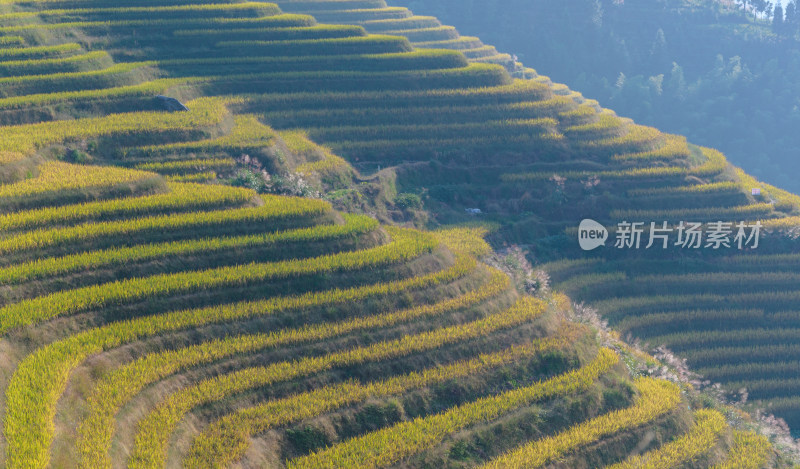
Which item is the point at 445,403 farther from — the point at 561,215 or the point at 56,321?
the point at 561,215

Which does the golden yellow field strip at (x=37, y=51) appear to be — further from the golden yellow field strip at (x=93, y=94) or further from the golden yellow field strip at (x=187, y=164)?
the golden yellow field strip at (x=187, y=164)

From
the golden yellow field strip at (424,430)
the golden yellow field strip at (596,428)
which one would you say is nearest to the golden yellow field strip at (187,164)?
the golden yellow field strip at (424,430)

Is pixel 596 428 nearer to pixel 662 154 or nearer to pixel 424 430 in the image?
pixel 424 430

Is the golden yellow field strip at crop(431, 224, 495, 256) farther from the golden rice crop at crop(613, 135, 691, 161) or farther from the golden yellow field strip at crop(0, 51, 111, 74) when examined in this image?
the golden yellow field strip at crop(0, 51, 111, 74)

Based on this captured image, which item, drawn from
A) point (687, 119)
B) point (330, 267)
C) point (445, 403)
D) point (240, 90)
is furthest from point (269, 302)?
point (687, 119)

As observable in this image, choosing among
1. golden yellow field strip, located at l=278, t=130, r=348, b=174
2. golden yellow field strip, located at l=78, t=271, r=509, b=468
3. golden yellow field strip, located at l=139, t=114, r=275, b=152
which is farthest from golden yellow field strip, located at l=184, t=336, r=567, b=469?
golden yellow field strip, located at l=139, t=114, r=275, b=152
